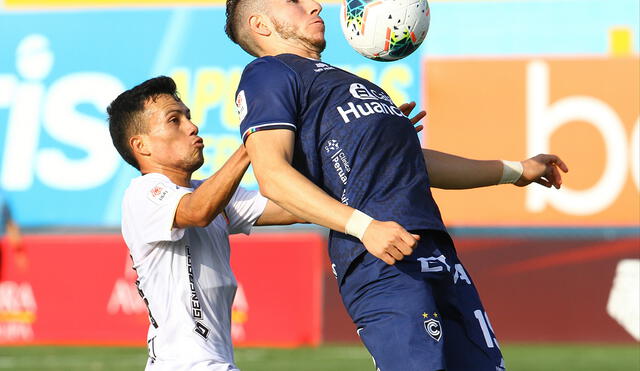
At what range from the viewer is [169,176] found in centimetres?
503

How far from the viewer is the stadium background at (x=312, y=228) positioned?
1272 cm

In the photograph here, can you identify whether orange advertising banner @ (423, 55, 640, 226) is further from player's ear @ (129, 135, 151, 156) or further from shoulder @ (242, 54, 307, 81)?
shoulder @ (242, 54, 307, 81)

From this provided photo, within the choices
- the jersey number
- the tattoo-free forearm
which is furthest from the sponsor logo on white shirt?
the jersey number

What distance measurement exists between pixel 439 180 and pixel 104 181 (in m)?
12.6

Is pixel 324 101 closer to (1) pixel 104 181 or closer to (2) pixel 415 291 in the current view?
(2) pixel 415 291

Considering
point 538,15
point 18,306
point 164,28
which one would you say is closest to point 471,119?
point 538,15

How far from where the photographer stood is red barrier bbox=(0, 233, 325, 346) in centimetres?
1284

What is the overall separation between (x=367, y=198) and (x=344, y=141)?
0.23 metres

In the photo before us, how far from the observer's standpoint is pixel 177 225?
15.3ft

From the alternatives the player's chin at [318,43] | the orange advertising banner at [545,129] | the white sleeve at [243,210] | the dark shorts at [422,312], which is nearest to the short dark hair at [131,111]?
the white sleeve at [243,210]

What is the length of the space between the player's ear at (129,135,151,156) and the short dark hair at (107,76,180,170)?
19 millimetres

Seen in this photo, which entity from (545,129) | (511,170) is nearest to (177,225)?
(511,170)

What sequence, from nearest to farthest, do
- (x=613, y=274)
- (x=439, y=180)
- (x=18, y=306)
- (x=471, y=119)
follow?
1. (x=439, y=180)
2. (x=613, y=274)
3. (x=18, y=306)
4. (x=471, y=119)

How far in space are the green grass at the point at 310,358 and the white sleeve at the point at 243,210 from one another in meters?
5.39
